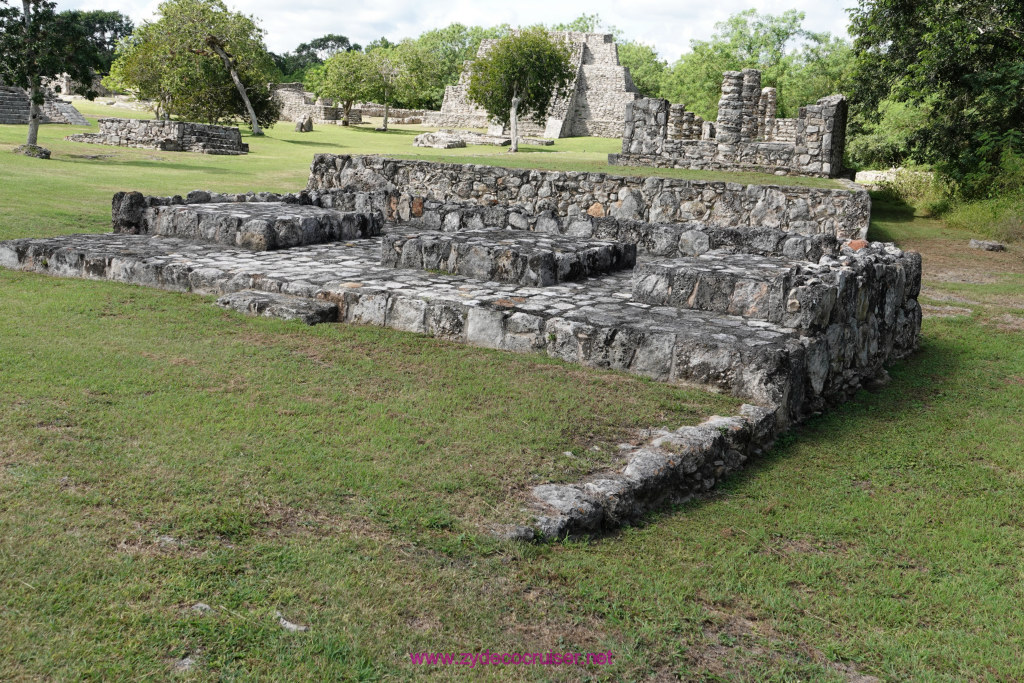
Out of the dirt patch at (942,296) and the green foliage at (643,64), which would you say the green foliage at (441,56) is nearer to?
the green foliage at (643,64)

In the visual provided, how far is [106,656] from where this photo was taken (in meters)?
2.65

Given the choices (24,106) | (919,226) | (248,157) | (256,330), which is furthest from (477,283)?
(24,106)

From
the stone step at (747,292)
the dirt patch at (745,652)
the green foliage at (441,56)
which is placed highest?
the green foliage at (441,56)

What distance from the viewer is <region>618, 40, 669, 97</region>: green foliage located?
208ft

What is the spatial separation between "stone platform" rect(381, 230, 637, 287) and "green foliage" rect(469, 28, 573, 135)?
22.1 m

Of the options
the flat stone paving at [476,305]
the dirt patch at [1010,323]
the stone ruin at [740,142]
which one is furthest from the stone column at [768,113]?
the flat stone paving at [476,305]

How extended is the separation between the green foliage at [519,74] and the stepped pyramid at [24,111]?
14.3 m

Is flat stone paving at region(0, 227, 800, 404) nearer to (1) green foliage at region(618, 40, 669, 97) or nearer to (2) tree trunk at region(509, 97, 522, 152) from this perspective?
(2) tree trunk at region(509, 97, 522, 152)

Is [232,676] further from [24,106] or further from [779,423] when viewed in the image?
[24,106]

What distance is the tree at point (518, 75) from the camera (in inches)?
1160

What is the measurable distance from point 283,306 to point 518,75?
24.8m

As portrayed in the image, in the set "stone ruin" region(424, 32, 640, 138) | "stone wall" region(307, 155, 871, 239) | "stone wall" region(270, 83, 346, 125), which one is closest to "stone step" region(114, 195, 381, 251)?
"stone wall" region(307, 155, 871, 239)

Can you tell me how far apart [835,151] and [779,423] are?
15746 millimetres

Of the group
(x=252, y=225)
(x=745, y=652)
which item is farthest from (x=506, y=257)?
(x=745, y=652)
